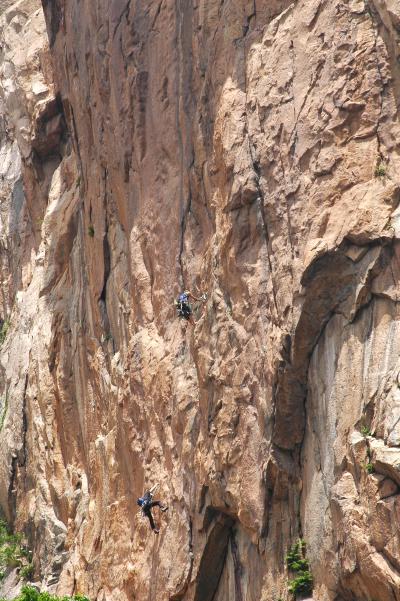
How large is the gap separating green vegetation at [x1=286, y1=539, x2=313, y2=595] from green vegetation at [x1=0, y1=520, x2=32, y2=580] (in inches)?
681

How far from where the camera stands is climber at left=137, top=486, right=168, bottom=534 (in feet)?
74.0

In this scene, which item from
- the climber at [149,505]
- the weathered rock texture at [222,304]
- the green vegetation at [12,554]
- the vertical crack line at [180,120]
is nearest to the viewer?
the weathered rock texture at [222,304]

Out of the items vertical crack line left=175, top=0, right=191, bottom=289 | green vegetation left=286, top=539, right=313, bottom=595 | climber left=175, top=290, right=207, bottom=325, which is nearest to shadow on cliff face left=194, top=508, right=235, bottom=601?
green vegetation left=286, top=539, right=313, bottom=595

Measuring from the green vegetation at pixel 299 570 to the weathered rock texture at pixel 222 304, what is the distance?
26 centimetres

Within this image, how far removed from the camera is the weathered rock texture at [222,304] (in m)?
16.7

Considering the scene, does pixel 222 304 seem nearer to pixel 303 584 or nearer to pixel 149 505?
pixel 149 505

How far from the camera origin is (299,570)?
58.5 ft

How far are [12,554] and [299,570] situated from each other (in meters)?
18.8

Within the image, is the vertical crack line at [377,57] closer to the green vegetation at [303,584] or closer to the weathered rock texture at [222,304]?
the weathered rock texture at [222,304]

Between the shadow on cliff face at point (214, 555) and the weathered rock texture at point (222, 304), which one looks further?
the shadow on cliff face at point (214, 555)

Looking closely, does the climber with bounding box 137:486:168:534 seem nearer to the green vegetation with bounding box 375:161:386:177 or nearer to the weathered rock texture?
the weathered rock texture

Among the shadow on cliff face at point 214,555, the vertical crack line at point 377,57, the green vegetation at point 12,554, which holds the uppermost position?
the vertical crack line at point 377,57

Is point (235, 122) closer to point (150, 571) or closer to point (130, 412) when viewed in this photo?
point (130, 412)

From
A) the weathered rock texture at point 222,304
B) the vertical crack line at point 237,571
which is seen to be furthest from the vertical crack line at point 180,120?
the vertical crack line at point 237,571
